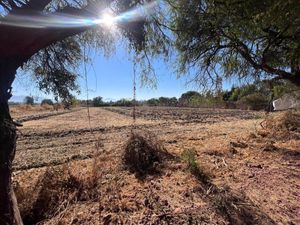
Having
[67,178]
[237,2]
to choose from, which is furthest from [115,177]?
[237,2]

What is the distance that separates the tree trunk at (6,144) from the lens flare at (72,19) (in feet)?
1.63

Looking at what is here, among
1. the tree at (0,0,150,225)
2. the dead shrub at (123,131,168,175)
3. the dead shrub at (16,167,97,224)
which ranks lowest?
the dead shrub at (16,167,97,224)

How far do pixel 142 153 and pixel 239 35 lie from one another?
3587 mm

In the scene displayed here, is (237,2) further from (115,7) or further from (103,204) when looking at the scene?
(103,204)

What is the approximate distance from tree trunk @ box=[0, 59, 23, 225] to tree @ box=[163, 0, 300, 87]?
3.36 metres

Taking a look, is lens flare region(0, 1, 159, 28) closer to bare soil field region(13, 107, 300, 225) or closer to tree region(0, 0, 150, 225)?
tree region(0, 0, 150, 225)

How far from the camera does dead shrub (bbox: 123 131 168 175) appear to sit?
6520mm

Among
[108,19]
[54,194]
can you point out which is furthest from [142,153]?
[108,19]

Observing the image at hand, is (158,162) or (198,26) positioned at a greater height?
(198,26)

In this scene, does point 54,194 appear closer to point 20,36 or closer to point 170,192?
point 170,192

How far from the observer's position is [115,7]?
15.7 feet

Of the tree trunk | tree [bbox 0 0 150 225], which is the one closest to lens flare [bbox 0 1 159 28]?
tree [bbox 0 0 150 225]

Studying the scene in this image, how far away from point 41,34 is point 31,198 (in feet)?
8.50

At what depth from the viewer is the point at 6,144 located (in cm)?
382
